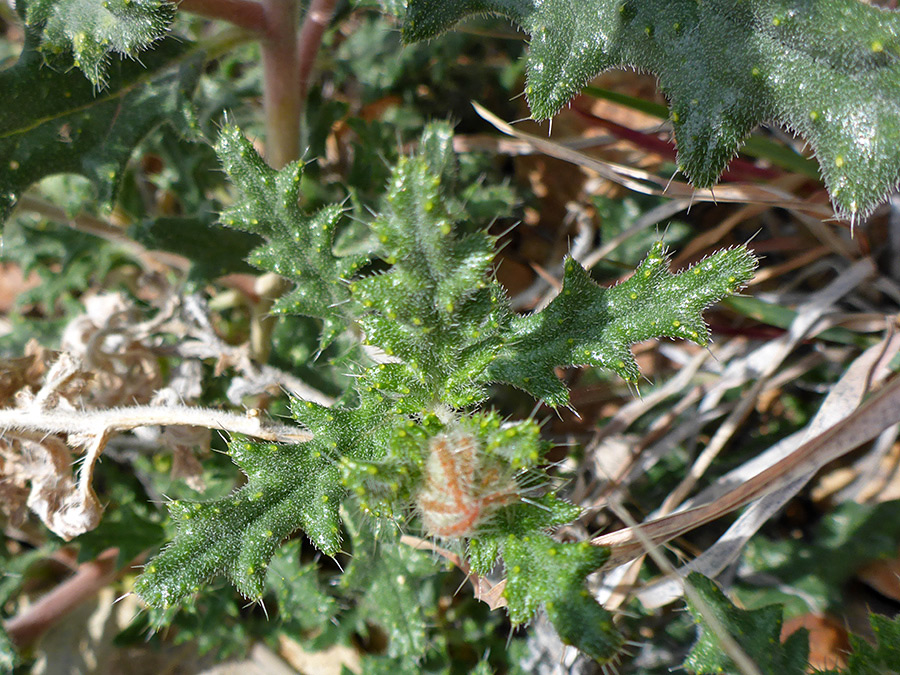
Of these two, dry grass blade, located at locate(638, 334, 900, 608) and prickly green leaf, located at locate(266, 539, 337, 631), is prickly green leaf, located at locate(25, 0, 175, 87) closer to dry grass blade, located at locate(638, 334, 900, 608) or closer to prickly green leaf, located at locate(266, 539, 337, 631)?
prickly green leaf, located at locate(266, 539, 337, 631)

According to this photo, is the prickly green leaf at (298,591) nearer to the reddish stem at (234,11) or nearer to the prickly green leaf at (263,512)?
the prickly green leaf at (263,512)

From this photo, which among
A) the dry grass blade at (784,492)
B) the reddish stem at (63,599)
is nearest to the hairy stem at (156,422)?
the reddish stem at (63,599)

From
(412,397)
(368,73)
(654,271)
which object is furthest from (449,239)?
(368,73)

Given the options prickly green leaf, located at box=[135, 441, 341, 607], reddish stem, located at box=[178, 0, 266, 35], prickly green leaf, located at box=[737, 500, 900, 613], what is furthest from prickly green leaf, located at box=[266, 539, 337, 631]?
reddish stem, located at box=[178, 0, 266, 35]

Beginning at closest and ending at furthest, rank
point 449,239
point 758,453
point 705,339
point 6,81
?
1. point 449,239
2. point 705,339
3. point 6,81
4. point 758,453

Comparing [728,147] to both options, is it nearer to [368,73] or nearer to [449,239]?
[449,239]

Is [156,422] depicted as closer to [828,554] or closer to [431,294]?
[431,294]
